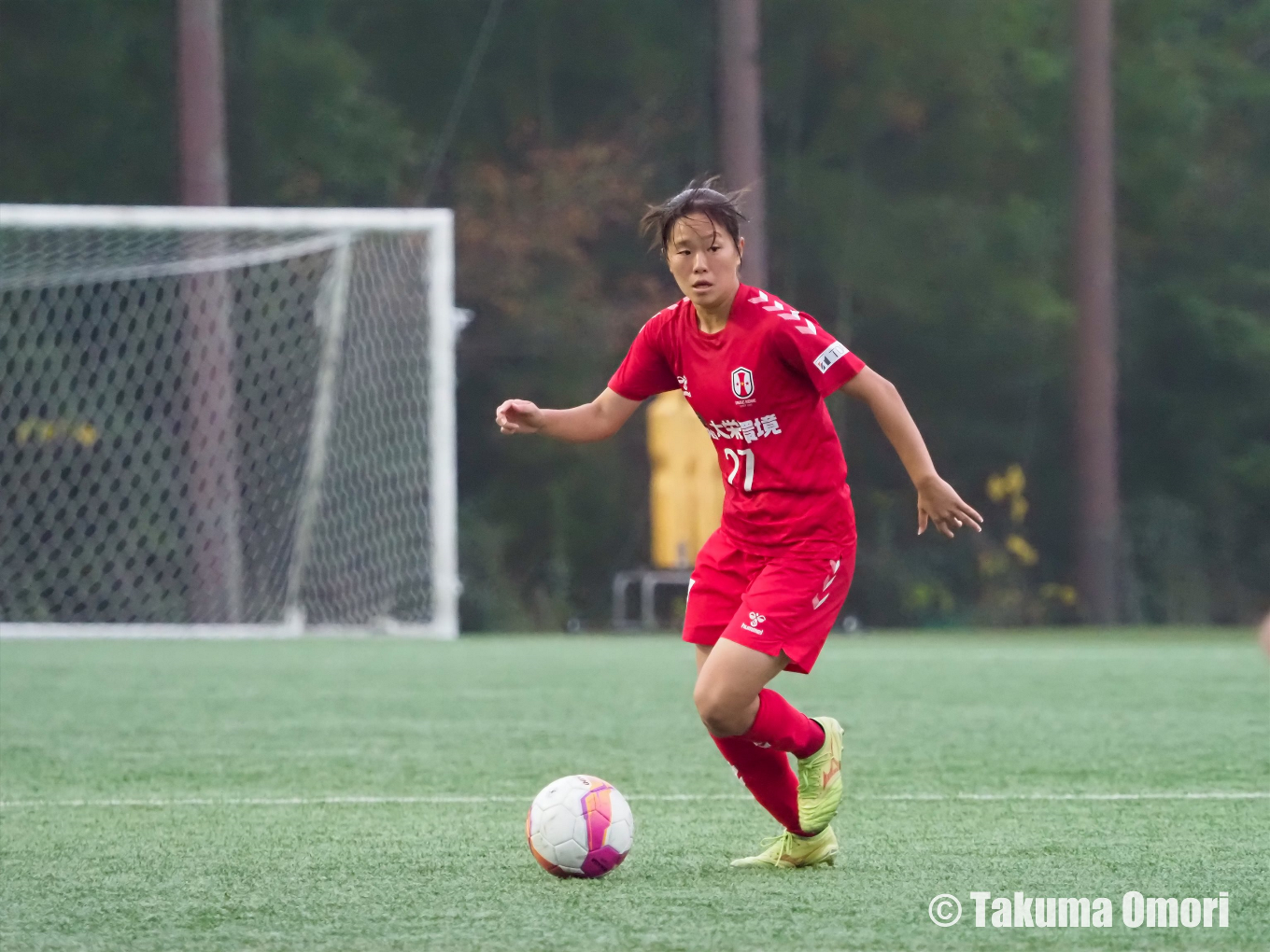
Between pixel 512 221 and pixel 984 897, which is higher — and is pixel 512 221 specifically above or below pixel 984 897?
above

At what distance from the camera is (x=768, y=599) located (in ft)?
13.4

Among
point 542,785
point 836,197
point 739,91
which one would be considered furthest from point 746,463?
point 836,197

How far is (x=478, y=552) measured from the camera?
20.2 metres

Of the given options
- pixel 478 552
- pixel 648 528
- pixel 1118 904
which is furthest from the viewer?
pixel 648 528

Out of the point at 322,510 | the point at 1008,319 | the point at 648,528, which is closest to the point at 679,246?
the point at 322,510

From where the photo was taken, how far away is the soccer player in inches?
160

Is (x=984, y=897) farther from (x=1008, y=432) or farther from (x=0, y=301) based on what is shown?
(x=1008, y=432)

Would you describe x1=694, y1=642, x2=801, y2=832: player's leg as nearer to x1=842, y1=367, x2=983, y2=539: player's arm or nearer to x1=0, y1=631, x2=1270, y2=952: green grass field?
x1=0, y1=631, x2=1270, y2=952: green grass field

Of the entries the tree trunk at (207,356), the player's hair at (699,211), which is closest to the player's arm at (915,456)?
the player's hair at (699,211)

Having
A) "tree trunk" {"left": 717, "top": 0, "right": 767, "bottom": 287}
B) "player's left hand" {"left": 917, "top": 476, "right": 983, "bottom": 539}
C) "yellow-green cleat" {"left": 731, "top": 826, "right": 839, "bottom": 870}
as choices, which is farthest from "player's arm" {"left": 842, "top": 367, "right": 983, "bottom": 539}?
"tree trunk" {"left": 717, "top": 0, "right": 767, "bottom": 287}

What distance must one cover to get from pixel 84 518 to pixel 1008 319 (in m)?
11.7

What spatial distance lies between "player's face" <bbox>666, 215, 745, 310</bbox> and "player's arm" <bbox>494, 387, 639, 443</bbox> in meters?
0.45

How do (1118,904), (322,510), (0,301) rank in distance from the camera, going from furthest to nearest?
(0,301) < (322,510) < (1118,904)

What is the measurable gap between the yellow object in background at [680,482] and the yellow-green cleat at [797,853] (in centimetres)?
1168
